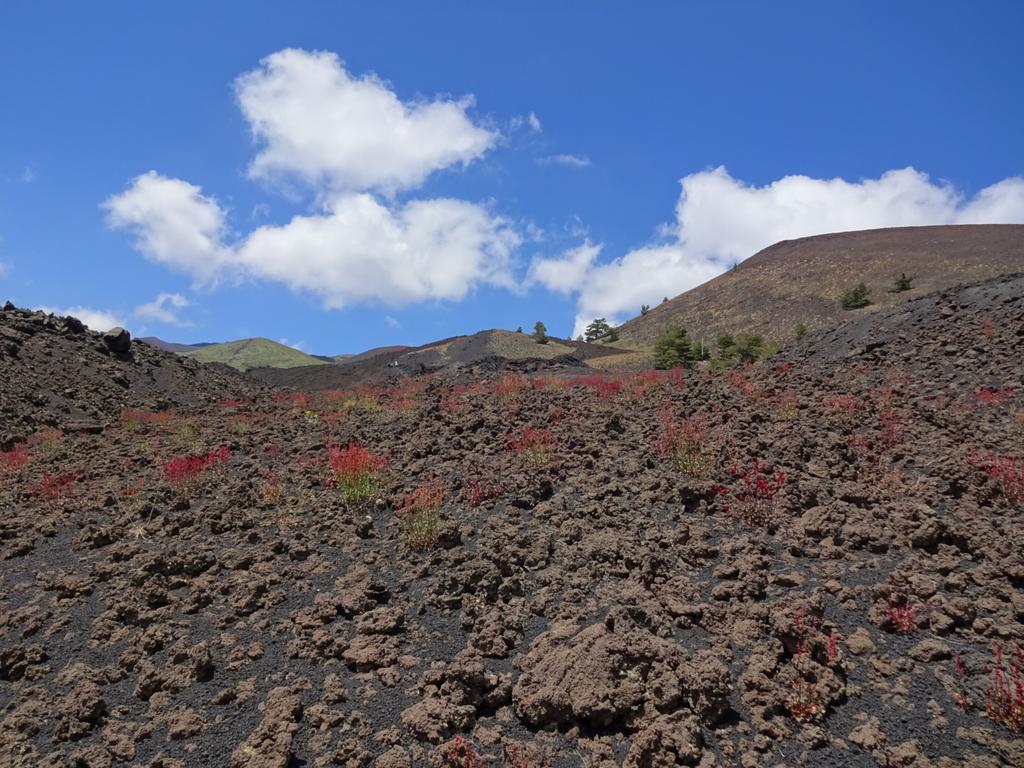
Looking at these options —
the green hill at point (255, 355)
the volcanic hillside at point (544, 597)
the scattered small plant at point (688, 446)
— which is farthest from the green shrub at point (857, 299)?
the green hill at point (255, 355)

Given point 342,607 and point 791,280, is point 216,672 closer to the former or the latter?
point 342,607

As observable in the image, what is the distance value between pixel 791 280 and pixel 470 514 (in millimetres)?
47879

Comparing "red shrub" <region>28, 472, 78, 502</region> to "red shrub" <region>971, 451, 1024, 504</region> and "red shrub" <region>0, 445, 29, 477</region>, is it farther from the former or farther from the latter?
"red shrub" <region>971, 451, 1024, 504</region>

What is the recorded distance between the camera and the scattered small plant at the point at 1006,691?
292 centimetres

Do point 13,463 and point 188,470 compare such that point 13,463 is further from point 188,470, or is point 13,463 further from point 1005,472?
point 1005,472

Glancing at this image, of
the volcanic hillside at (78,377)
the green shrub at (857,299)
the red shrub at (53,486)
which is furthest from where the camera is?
the green shrub at (857,299)

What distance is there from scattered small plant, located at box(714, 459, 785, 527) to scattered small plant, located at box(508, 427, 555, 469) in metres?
2.11

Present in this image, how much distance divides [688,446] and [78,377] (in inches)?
679

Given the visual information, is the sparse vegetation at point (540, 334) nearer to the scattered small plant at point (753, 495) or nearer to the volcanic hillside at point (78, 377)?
the volcanic hillside at point (78, 377)

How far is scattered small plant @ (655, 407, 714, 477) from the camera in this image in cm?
651

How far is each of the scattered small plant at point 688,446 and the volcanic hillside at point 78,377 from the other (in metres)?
11.5

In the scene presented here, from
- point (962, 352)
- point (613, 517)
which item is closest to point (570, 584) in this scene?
point (613, 517)

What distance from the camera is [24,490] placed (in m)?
7.45

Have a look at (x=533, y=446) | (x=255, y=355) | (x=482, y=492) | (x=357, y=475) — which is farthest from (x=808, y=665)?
(x=255, y=355)
